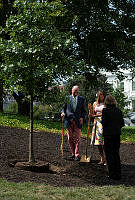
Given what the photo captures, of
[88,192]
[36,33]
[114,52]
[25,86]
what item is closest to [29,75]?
[25,86]

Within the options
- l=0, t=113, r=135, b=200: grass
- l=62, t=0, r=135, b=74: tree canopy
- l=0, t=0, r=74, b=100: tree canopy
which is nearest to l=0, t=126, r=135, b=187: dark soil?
l=0, t=113, r=135, b=200: grass

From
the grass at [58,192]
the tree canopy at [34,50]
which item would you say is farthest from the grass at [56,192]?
the tree canopy at [34,50]

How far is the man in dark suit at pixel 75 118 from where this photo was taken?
28.3ft

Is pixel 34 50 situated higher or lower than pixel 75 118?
higher

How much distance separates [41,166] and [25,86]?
1.86 meters

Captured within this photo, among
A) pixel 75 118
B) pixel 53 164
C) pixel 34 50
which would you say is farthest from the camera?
pixel 75 118

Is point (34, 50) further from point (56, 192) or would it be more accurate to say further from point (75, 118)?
point (56, 192)

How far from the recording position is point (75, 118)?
8.63 m

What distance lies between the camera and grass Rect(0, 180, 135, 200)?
5001 mm

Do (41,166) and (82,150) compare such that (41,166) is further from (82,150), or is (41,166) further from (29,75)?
(82,150)

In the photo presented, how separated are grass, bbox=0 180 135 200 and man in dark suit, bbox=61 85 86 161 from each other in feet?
9.13

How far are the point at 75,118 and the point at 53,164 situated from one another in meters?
1.35

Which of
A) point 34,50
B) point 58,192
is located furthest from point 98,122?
point 58,192

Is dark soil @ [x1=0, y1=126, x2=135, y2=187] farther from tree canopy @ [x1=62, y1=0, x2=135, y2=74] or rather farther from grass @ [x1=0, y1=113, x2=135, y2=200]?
tree canopy @ [x1=62, y1=0, x2=135, y2=74]
